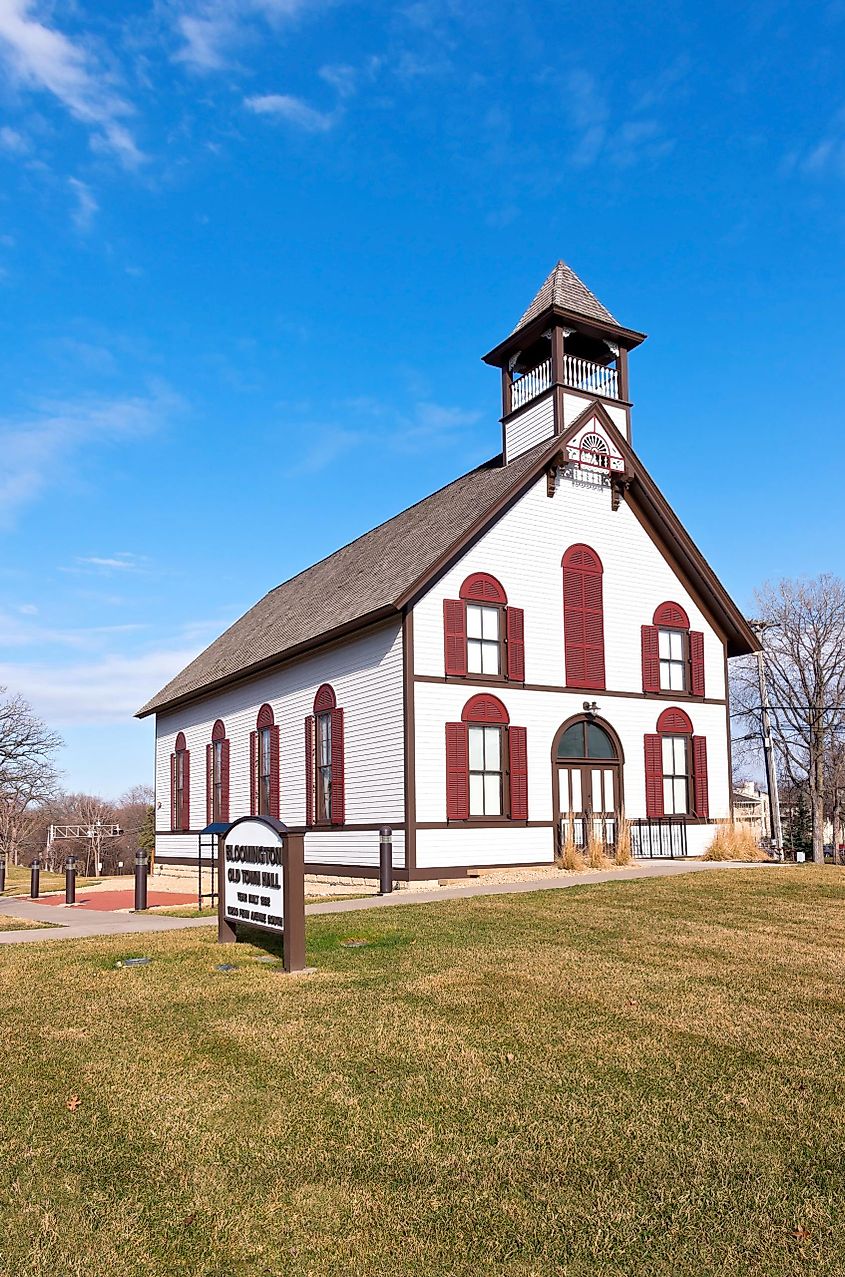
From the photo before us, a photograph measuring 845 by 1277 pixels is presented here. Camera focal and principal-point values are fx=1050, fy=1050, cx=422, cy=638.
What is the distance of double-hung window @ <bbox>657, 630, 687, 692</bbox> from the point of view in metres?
26.2

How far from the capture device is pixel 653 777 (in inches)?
995

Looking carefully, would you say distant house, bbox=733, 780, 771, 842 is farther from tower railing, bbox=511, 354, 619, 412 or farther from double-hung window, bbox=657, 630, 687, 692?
tower railing, bbox=511, 354, 619, 412

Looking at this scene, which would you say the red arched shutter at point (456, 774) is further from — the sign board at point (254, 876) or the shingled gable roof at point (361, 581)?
the sign board at point (254, 876)

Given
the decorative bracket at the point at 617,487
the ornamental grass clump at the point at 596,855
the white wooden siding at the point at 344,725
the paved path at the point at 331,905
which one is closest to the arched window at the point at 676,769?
the paved path at the point at 331,905

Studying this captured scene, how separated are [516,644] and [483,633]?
0.87 m

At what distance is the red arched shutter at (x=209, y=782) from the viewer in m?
31.6

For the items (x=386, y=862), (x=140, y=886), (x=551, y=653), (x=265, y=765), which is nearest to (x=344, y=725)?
(x=386, y=862)

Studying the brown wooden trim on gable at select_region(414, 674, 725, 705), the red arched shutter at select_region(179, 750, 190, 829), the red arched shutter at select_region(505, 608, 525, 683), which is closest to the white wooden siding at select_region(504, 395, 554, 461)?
the red arched shutter at select_region(505, 608, 525, 683)

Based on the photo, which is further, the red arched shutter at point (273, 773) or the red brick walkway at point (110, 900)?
the red arched shutter at point (273, 773)

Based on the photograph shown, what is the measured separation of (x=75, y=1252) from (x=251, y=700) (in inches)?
972

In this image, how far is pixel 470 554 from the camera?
73.8ft

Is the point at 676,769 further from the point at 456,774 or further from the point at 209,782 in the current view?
the point at 209,782

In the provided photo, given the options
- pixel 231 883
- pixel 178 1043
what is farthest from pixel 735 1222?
pixel 231 883

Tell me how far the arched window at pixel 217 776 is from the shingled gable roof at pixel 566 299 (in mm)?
14550
